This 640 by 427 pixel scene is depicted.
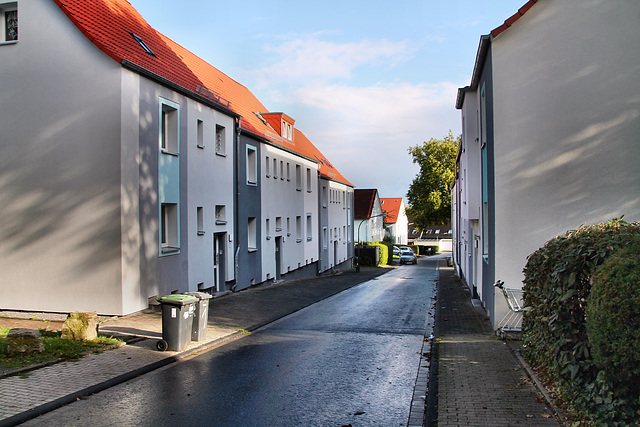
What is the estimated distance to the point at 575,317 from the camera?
5.64m

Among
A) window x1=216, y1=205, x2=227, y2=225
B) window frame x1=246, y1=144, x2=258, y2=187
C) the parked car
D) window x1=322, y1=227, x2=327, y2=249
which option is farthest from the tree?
window x1=216, y1=205, x2=227, y2=225

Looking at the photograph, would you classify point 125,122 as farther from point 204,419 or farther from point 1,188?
point 204,419

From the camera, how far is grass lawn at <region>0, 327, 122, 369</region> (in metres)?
8.25

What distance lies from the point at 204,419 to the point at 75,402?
1.92 m

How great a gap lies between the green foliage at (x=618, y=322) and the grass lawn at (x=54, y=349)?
779 cm

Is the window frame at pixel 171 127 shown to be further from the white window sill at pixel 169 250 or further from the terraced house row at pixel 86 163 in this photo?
the white window sill at pixel 169 250

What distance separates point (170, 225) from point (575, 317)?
40.8 feet

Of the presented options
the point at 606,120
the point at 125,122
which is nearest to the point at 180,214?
the point at 125,122

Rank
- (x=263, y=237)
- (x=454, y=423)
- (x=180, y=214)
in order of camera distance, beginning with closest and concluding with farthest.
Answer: (x=454, y=423), (x=180, y=214), (x=263, y=237)

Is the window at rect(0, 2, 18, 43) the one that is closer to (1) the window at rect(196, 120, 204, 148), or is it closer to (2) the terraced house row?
(2) the terraced house row

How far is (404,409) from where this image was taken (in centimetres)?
671

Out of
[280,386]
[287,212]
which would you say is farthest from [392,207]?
[280,386]

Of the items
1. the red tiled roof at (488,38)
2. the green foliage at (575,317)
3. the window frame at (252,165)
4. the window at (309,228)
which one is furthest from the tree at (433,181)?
the green foliage at (575,317)

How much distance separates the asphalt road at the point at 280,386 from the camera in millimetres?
6332
